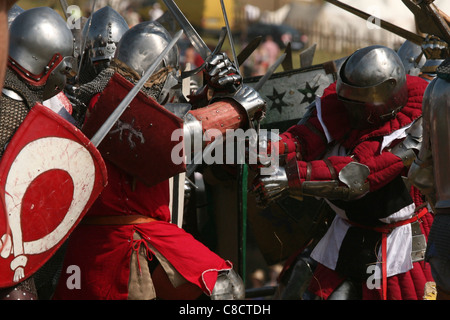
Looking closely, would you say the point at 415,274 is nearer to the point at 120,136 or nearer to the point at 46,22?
the point at 120,136

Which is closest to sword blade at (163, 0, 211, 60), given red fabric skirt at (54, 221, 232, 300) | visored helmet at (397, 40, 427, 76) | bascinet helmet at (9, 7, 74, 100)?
bascinet helmet at (9, 7, 74, 100)

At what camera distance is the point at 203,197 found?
19.7 ft

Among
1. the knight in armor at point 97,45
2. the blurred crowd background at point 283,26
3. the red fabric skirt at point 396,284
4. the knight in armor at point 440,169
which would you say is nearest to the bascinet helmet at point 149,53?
the knight in armor at point 97,45

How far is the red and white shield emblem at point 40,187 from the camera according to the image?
3176mm

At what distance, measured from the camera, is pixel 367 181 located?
458cm

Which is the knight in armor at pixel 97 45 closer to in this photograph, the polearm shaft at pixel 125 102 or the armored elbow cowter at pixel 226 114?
the armored elbow cowter at pixel 226 114

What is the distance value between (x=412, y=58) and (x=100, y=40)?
260cm

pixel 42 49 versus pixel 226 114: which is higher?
pixel 42 49

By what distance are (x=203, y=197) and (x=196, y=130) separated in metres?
2.14

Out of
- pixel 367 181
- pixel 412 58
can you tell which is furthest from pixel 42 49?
pixel 412 58

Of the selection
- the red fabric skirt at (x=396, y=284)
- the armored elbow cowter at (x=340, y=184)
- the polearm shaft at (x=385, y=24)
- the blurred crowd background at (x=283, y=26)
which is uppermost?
the blurred crowd background at (x=283, y=26)

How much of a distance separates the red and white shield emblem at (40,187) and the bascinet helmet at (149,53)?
0.75m

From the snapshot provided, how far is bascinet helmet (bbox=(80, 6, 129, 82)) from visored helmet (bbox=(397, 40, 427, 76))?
232 cm

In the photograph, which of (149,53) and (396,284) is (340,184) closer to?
(396,284)
